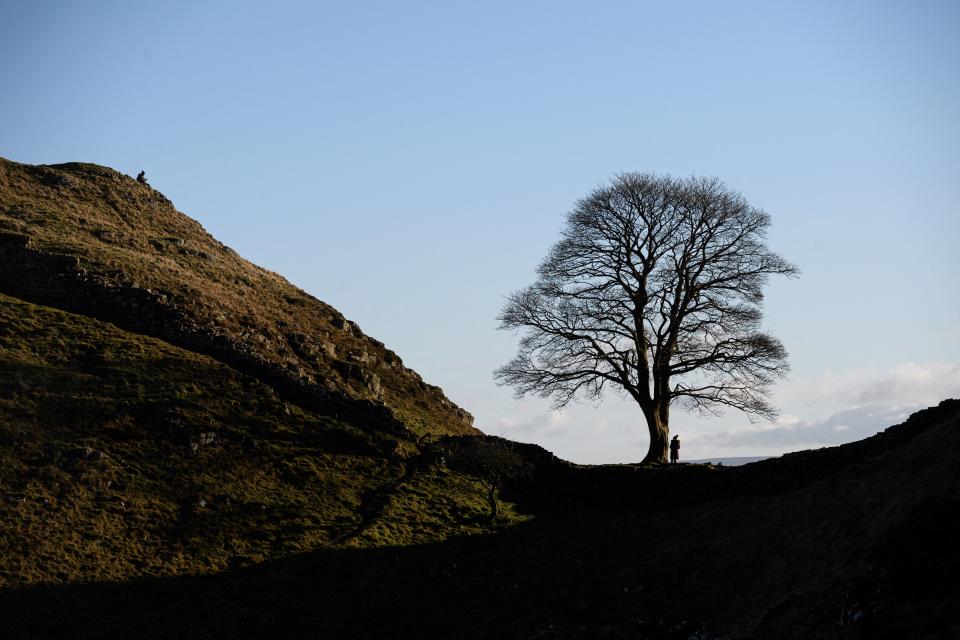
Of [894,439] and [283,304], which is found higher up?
[283,304]

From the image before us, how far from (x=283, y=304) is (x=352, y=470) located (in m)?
23.8

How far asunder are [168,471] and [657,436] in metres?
22.6

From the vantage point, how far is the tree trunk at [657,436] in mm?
44594

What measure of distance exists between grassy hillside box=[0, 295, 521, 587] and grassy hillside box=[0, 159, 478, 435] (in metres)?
1.87

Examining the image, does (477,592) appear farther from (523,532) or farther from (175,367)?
(175,367)

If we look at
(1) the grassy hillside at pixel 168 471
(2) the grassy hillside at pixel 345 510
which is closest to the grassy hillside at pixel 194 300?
(2) the grassy hillside at pixel 345 510

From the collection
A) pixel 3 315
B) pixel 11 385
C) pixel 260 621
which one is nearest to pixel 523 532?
pixel 260 621

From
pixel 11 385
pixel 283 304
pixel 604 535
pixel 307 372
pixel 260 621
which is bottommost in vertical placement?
pixel 260 621

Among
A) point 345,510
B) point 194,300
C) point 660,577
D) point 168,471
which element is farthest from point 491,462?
point 194,300

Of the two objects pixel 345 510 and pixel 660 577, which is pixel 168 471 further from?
pixel 660 577

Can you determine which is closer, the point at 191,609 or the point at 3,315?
the point at 191,609

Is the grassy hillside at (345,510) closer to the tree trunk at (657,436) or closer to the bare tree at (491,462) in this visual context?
the bare tree at (491,462)

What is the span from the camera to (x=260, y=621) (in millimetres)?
29875

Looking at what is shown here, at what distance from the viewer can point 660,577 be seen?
31000mm
